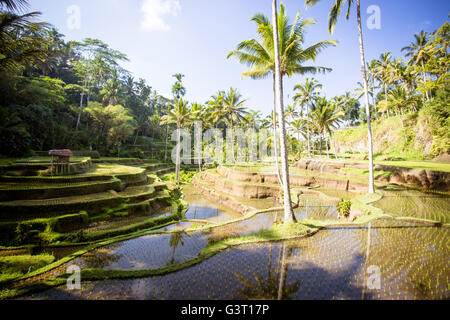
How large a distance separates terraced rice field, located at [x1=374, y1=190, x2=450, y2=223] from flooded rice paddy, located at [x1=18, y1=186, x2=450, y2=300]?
183 cm

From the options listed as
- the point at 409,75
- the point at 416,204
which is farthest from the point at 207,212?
the point at 409,75

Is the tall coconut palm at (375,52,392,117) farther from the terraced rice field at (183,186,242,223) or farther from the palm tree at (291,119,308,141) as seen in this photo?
the terraced rice field at (183,186,242,223)

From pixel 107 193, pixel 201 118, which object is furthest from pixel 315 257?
pixel 201 118

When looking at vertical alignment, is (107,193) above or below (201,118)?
below

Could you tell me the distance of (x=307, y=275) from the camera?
4.55 m

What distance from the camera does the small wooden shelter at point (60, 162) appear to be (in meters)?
12.7

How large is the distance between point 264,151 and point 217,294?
3812 centimetres

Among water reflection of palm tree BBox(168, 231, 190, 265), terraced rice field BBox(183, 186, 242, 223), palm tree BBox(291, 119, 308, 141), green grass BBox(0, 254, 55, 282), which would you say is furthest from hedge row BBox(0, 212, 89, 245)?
palm tree BBox(291, 119, 308, 141)

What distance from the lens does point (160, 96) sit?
60125 millimetres

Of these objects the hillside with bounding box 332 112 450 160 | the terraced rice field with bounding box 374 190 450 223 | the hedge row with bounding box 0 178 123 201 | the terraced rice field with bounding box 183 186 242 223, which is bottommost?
the terraced rice field with bounding box 183 186 242 223

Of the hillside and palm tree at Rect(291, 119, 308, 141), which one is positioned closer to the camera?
the hillside

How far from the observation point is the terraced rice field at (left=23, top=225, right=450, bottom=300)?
390 cm

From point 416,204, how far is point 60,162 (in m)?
22.6

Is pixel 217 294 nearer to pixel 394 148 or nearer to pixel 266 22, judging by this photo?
pixel 266 22
